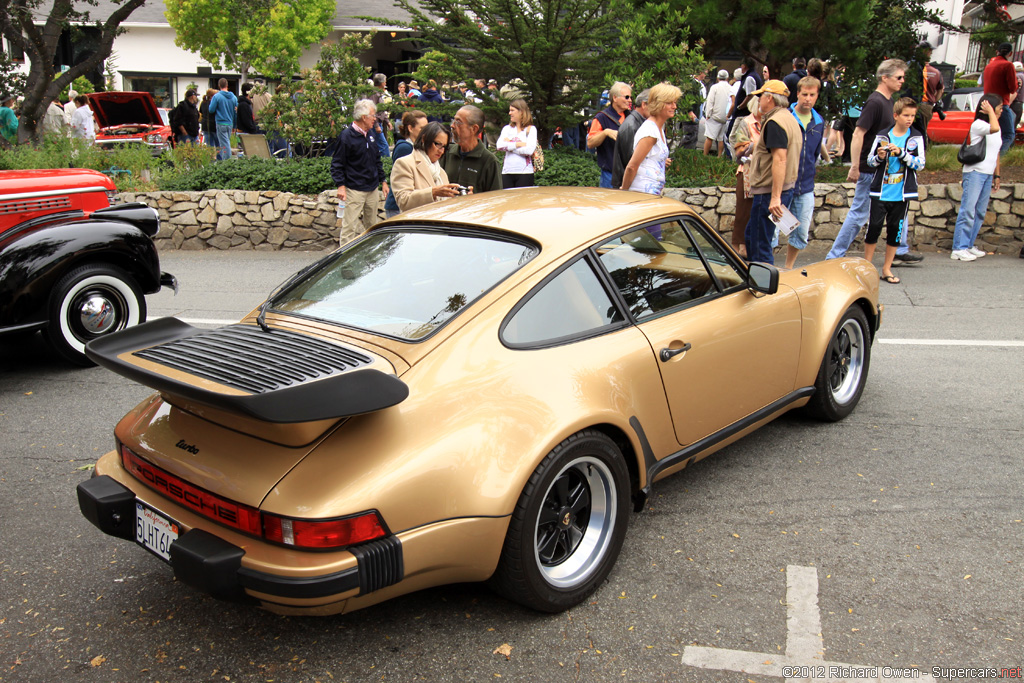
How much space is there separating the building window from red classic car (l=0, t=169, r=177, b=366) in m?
31.6

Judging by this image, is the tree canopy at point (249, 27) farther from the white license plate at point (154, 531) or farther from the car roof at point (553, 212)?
the white license plate at point (154, 531)

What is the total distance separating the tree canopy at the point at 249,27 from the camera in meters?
26.4

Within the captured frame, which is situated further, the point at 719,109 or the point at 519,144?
the point at 719,109

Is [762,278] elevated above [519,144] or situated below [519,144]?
below

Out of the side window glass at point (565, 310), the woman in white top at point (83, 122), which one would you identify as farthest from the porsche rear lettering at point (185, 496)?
the woman in white top at point (83, 122)

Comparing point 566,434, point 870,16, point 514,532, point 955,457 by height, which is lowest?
point 955,457

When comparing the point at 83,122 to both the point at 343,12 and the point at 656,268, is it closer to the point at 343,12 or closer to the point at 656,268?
the point at 343,12

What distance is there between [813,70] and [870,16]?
11.0ft

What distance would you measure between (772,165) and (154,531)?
609 cm

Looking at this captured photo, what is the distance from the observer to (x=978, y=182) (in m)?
8.88

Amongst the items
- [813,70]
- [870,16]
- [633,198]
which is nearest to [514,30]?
[813,70]

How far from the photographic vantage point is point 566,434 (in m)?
2.79

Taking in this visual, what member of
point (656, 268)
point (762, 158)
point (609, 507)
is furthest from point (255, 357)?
point (762, 158)

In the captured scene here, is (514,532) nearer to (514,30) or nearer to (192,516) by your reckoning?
(192,516)
